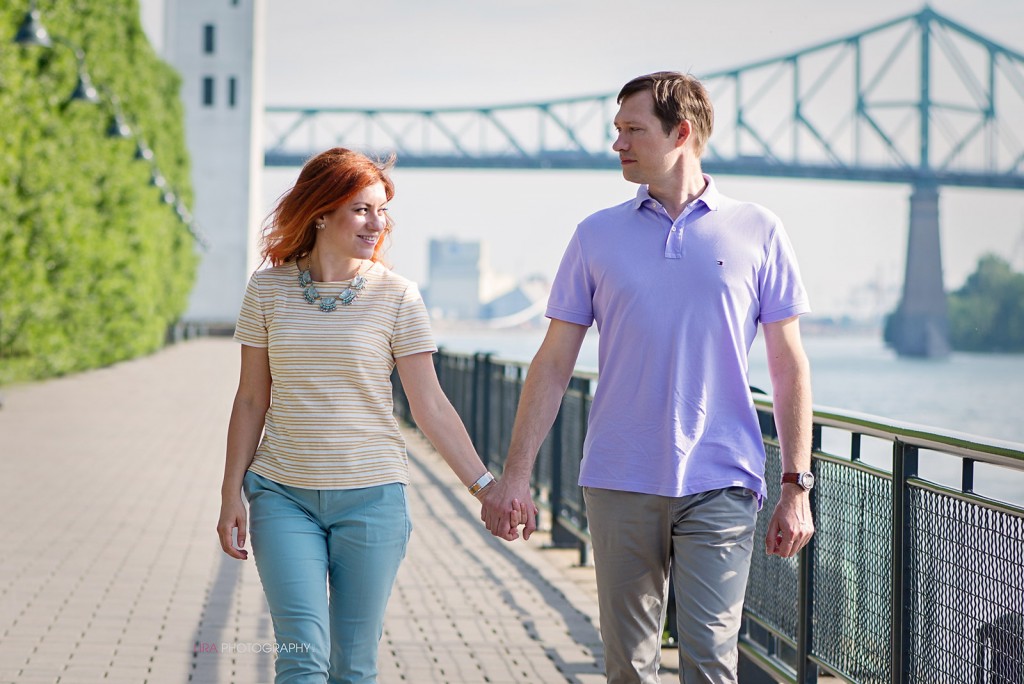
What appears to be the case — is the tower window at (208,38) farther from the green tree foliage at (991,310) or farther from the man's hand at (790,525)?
the man's hand at (790,525)

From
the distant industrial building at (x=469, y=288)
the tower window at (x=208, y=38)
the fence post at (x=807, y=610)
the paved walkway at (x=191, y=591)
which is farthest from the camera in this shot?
the distant industrial building at (x=469, y=288)

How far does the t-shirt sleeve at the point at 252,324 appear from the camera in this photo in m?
2.94

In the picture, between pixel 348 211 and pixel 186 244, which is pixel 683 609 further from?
pixel 186 244

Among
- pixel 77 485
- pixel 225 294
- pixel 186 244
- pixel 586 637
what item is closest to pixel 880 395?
pixel 186 244

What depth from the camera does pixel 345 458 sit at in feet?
9.25

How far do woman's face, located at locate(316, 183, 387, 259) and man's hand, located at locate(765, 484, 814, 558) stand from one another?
974 mm

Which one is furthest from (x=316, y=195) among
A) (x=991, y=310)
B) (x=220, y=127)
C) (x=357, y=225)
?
(x=991, y=310)

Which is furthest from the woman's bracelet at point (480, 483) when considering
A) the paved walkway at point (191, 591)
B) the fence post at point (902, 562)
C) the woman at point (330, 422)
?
the paved walkway at point (191, 591)

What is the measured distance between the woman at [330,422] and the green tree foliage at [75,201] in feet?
44.3

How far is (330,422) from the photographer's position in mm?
2836

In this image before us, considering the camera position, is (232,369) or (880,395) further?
(880,395)

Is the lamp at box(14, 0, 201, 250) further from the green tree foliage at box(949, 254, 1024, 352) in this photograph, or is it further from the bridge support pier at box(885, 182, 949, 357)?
the green tree foliage at box(949, 254, 1024, 352)

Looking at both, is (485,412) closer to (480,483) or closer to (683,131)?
(480,483)

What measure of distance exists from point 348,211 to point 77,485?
676 cm
